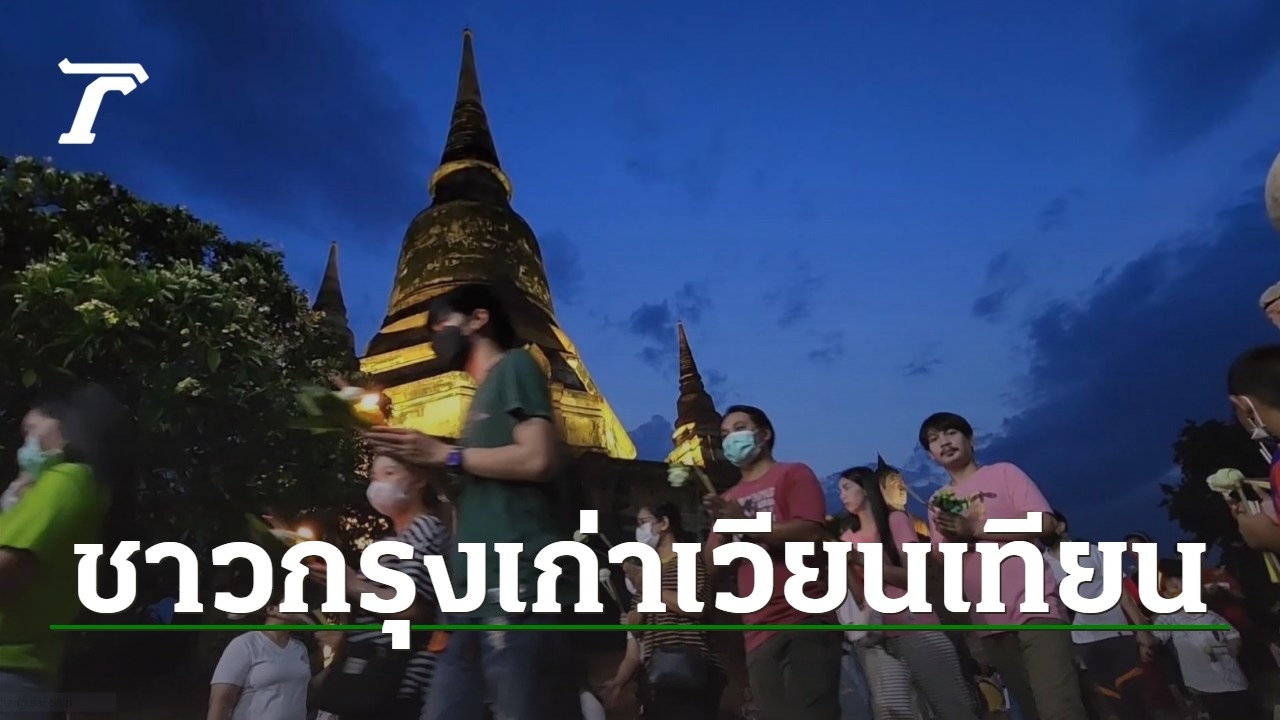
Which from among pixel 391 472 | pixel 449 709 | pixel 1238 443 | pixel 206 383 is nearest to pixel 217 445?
pixel 206 383

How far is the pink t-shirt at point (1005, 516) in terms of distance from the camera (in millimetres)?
3367

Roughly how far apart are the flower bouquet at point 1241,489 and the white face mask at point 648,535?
7.73ft

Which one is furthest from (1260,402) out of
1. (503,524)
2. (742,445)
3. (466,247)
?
(466,247)

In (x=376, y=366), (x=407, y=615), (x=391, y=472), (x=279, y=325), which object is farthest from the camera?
(x=376, y=366)

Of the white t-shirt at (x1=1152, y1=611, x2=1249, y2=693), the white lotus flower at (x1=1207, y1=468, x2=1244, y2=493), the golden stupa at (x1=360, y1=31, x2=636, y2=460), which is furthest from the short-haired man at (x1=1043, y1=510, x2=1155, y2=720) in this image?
the golden stupa at (x1=360, y1=31, x2=636, y2=460)

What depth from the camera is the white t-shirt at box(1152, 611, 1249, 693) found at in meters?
4.57

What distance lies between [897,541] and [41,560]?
314 cm

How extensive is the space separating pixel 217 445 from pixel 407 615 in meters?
5.04

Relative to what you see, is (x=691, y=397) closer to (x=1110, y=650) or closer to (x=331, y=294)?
(x=331, y=294)

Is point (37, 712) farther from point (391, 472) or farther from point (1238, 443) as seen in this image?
point (1238, 443)

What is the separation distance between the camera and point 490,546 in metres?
2.20

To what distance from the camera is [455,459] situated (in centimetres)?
229

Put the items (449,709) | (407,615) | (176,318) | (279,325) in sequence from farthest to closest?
(279,325) < (176,318) < (407,615) < (449,709)

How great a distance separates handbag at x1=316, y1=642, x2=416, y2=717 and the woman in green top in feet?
3.06
